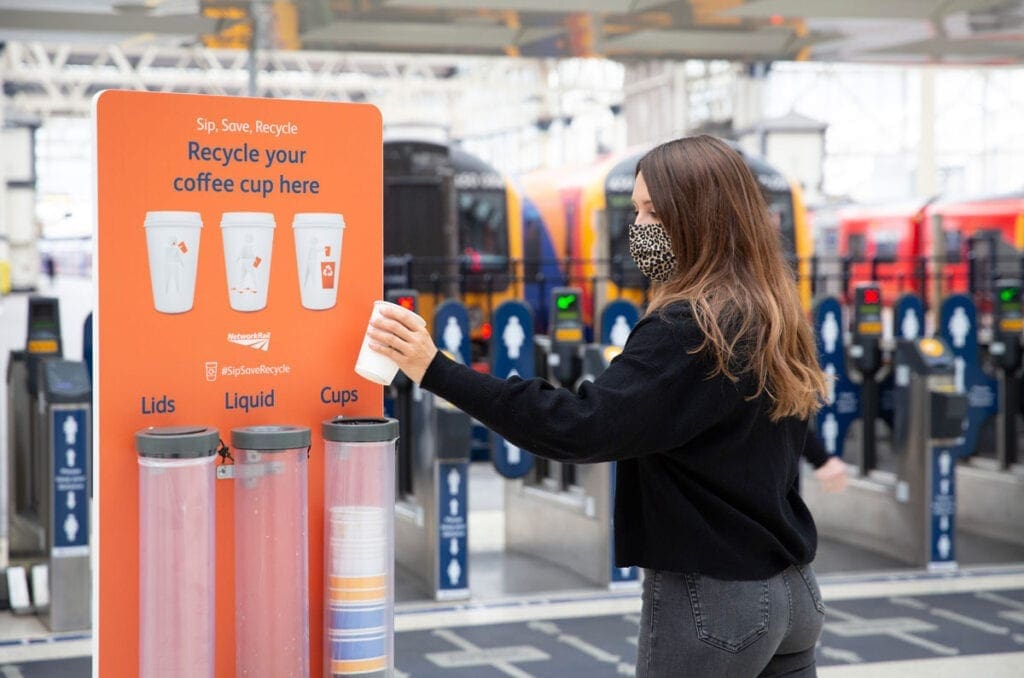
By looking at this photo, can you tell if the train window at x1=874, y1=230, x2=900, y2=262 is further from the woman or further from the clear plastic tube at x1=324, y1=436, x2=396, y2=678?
the clear plastic tube at x1=324, y1=436, x2=396, y2=678

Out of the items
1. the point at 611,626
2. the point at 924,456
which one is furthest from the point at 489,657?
the point at 924,456

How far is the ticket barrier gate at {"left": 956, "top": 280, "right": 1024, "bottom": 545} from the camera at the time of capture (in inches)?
297

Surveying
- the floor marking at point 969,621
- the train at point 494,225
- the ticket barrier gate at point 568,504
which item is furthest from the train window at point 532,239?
the floor marking at point 969,621

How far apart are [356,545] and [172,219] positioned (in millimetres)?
700

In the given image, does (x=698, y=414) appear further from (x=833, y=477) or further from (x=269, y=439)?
(x=833, y=477)

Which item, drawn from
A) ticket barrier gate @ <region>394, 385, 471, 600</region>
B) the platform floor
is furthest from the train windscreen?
ticket barrier gate @ <region>394, 385, 471, 600</region>

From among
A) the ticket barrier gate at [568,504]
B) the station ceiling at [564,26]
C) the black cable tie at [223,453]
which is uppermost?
the station ceiling at [564,26]

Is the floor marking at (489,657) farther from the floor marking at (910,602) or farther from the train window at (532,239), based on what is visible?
the train window at (532,239)

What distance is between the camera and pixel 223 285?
2406mm

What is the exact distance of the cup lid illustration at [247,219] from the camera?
7.86ft

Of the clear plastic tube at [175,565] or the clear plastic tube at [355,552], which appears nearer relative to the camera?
the clear plastic tube at [175,565]

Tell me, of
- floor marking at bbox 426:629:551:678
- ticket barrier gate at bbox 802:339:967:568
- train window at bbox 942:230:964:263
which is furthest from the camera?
train window at bbox 942:230:964:263

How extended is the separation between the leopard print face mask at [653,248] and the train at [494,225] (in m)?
7.72

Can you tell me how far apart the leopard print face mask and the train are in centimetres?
772
